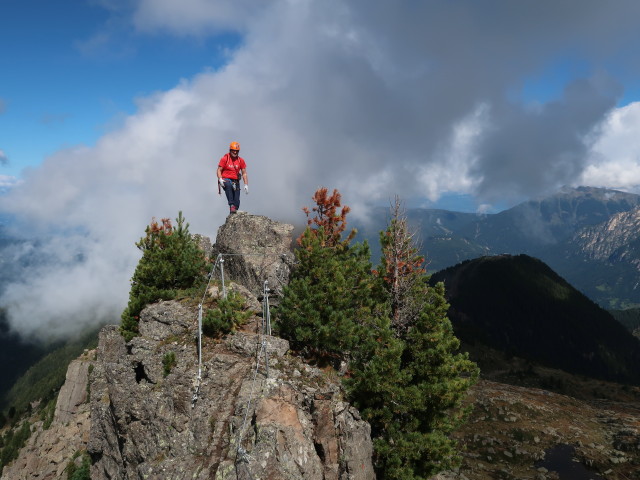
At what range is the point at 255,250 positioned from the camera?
2667cm

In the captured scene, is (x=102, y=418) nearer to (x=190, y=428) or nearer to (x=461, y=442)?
(x=190, y=428)

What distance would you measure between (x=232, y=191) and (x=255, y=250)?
4867mm

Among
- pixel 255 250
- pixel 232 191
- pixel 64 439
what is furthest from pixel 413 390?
pixel 64 439

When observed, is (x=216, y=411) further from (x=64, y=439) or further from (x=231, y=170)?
(x=64, y=439)

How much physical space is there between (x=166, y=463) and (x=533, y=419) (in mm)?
51051

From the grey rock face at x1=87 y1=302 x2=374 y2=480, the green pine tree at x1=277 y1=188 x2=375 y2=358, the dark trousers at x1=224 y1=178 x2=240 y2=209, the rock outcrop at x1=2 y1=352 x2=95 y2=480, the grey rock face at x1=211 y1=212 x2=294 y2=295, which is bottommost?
the rock outcrop at x1=2 y1=352 x2=95 y2=480

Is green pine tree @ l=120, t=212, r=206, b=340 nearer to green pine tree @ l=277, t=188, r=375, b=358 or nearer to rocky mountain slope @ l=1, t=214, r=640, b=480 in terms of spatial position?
rocky mountain slope @ l=1, t=214, r=640, b=480

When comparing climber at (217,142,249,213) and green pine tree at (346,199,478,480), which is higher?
climber at (217,142,249,213)

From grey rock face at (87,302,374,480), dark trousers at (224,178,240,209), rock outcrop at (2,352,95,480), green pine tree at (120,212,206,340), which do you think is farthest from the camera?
rock outcrop at (2,352,95,480)

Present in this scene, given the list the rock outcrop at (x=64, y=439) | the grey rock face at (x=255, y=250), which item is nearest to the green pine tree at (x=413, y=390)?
the grey rock face at (x=255, y=250)

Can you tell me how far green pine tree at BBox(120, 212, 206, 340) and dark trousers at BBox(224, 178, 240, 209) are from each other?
4.98 m

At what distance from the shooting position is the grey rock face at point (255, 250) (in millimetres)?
25156

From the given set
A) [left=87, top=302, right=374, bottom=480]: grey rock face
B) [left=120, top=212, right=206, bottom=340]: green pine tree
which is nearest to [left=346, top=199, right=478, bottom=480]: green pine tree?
[left=87, top=302, right=374, bottom=480]: grey rock face

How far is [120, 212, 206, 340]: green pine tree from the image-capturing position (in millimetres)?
21562
